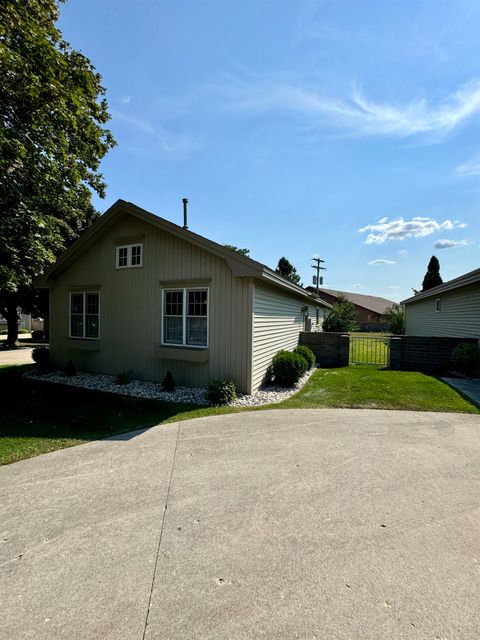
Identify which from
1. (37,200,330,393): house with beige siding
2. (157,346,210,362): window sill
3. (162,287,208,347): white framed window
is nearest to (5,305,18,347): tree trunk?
(37,200,330,393): house with beige siding

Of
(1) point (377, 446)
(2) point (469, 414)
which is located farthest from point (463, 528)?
(2) point (469, 414)

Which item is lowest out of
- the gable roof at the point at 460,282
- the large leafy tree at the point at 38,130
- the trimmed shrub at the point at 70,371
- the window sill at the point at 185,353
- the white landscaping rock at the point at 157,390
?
the white landscaping rock at the point at 157,390

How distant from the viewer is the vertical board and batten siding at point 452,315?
38.0ft

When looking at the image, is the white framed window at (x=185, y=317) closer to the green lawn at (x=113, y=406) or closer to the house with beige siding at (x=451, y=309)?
the green lawn at (x=113, y=406)

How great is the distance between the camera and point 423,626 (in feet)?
6.20

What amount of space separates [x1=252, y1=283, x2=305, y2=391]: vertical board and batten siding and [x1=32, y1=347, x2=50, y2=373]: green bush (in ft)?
24.6

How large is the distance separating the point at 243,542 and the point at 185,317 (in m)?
6.26

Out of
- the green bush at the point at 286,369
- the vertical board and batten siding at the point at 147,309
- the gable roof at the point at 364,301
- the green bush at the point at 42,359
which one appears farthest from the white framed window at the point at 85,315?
the gable roof at the point at 364,301

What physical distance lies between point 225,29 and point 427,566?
10439 millimetres

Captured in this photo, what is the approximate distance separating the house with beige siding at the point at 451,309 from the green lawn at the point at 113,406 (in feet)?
12.4

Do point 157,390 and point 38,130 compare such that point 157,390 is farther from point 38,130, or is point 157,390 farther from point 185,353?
point 38,130

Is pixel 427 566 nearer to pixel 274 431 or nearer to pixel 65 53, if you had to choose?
pixel 274 431

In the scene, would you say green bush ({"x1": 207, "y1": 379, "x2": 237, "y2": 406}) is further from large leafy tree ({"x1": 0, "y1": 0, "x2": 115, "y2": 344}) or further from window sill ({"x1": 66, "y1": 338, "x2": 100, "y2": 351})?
large leafy tree ({"x1": 0, "y1": 0, "x2": 115, "y2": 344})

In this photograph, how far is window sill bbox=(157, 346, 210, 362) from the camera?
310 inches
